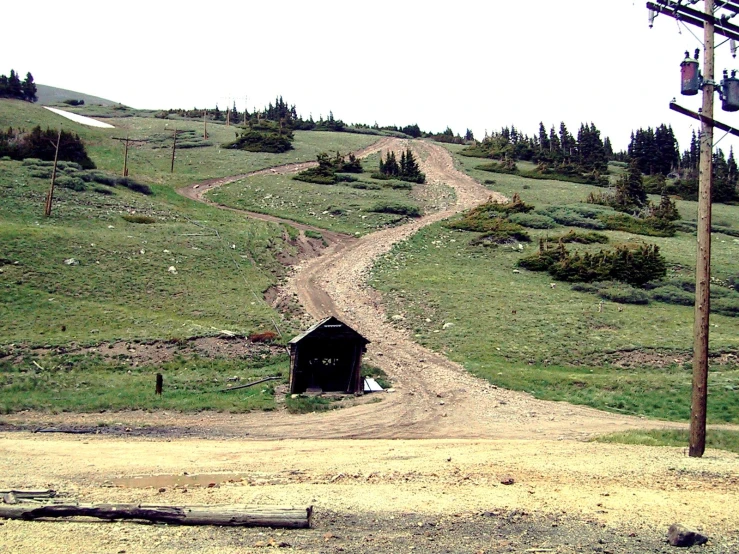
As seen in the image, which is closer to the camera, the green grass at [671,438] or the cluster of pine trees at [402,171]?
the green grass at [671,438]

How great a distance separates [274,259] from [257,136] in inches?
2158

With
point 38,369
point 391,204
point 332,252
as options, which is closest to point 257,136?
point 391,204

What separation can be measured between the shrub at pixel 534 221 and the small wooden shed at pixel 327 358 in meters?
37.1

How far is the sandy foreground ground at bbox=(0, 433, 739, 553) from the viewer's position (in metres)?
9.36

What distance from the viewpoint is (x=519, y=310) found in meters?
37.2

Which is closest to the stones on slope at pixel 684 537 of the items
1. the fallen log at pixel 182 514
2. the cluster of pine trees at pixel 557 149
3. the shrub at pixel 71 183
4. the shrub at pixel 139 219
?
the fallen log at pixel 182 514

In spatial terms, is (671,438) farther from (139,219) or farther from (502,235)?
(139,219)

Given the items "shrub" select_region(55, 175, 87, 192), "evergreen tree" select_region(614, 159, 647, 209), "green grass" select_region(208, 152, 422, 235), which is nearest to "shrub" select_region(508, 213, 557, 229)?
"green grass" select_region(208, 152, 422, 235)

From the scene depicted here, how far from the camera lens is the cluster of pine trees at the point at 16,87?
108812 millimetres

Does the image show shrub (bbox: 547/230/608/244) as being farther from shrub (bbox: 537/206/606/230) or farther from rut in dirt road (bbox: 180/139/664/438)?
rut in dirt road (bbox: 180/139/664/438)

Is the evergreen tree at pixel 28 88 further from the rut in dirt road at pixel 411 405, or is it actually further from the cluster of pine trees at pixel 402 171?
the rut in dirt road at pixel 411 405

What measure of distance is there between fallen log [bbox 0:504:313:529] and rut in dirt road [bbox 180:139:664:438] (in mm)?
8711

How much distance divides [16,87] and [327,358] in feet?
348

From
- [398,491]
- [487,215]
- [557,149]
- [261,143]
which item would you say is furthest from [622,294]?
[557,149]
